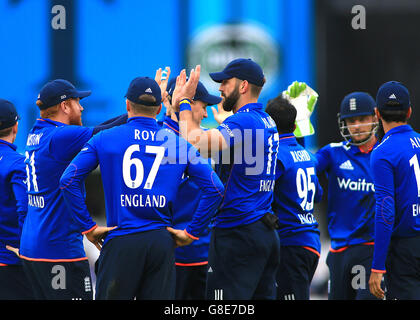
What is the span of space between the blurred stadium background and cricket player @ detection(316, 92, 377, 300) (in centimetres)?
650

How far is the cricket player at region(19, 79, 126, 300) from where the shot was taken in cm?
596

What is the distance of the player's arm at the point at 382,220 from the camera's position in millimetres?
5715

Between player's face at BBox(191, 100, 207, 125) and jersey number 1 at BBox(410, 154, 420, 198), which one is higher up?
player's face at BBox(191, 100, 207, 125)

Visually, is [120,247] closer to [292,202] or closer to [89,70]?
[292,202]

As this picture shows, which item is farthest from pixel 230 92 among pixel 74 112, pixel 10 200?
pixel 10 200

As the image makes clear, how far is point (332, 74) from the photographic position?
14414 millimetres

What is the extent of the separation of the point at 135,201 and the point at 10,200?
1672 mm

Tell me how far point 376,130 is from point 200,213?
276 centimetres

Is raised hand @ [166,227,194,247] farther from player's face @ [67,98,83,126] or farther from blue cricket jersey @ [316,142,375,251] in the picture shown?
blue cricket jersey @ [316,142,375,251]

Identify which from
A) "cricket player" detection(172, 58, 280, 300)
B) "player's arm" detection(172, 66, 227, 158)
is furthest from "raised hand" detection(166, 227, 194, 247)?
"player's arm" detection(172, 66, 227, 158)

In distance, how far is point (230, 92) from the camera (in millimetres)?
6367

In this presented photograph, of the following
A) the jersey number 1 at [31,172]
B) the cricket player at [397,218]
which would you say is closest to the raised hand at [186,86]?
the jersey number 1 at [31,172]

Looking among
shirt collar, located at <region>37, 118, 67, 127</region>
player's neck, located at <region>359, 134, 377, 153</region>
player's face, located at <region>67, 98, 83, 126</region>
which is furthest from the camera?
player's neck, located at <region>359, 134, 377, 153</region>
